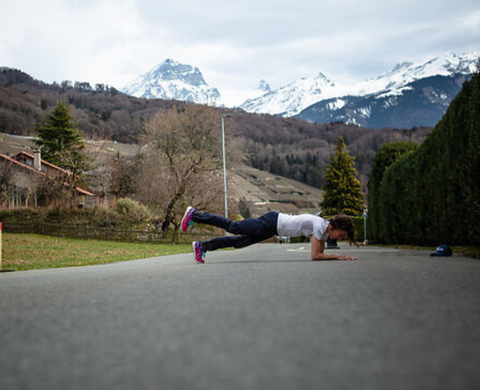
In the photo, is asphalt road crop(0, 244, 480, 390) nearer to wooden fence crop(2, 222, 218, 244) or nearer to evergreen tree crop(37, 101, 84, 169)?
wooden fence crop(2, 222, 218, 244)

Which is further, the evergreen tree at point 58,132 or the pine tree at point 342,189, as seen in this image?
the pine tree at point 342,189

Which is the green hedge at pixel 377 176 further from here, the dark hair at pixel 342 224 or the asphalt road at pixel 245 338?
the asphalt road at pixel 245 338

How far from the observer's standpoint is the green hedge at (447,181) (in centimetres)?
1160

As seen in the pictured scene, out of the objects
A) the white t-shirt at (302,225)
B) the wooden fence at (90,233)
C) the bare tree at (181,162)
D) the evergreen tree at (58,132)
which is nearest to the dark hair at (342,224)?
the white t-shirt at (302,225)

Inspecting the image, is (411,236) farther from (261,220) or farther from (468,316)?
(468,316)

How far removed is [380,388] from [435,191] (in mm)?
14055

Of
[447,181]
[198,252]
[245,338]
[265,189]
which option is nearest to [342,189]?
[447,181]

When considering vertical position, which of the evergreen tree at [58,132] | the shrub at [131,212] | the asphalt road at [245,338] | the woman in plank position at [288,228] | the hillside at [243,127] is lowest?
the asphalt road at [245,338]

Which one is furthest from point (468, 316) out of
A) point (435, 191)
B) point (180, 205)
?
point (180, 205)

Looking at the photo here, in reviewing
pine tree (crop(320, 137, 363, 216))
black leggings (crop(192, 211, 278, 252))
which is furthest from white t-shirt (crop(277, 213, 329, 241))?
pine tree (crop(320, 137, 363, 216))

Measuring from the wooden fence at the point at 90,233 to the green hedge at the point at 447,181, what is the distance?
15.2m

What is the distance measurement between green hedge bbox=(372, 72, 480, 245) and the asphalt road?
8380mm

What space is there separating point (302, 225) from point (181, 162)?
25.0 meters

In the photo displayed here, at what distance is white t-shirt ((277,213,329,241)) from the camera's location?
7.81m
